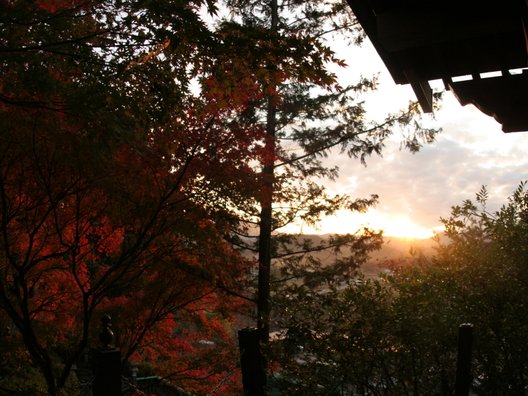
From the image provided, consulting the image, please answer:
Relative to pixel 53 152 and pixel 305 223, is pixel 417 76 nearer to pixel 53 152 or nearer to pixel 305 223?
pixel 53 152

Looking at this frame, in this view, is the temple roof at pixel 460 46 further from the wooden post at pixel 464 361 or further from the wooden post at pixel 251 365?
the wooden post at pixel 251 365

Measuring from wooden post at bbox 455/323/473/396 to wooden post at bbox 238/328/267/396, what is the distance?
196cm

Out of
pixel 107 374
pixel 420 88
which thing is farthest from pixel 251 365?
pixel 420 88

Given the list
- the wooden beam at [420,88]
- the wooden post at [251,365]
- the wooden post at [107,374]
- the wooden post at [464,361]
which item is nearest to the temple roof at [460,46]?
the wooden beam at [420,88]

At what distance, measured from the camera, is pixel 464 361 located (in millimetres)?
3512

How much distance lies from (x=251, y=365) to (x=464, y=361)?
2099 millimetres

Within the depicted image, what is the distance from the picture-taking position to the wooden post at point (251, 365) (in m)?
4.55

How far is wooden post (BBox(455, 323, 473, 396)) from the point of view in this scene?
3479 mm

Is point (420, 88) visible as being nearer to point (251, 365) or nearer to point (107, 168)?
point (251, 365)

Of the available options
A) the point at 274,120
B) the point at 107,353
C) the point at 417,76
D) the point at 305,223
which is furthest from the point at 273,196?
the point at 417,76

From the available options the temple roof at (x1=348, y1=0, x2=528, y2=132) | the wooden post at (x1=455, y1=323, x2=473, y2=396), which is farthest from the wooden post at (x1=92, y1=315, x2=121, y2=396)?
the temple roof at (x1=348, y1=0, x2=528, y2=132)

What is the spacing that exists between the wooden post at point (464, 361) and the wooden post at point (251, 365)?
196 centimetres

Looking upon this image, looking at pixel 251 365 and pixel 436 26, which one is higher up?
pixel 436 26

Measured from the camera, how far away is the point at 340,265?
46.0ft
